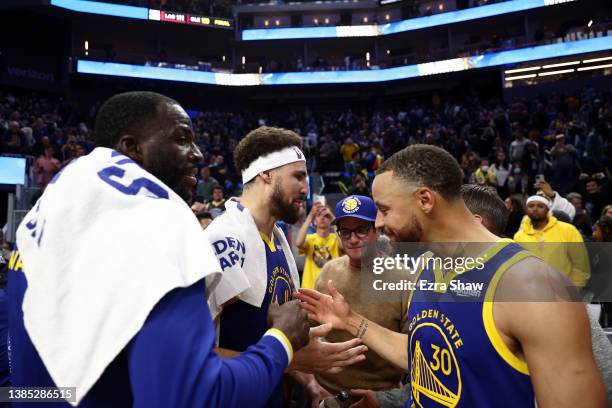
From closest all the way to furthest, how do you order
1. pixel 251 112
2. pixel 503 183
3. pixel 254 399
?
1. pixel 254 399
2. pixel 503 183
3. pixel 251 112

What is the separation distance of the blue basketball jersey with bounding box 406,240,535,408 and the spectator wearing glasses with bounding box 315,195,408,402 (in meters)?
0.79

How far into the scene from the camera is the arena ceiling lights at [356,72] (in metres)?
25.3

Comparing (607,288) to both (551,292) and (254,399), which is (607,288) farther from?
(254,399)

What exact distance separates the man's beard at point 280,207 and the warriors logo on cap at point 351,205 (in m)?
0.76

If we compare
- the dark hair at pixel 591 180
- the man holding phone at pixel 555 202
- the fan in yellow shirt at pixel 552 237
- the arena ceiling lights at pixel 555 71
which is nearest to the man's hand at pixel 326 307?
the fan in yellow shirt at pixel 552 237

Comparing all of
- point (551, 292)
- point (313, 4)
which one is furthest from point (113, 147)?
point (313, 4)

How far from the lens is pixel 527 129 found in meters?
17.2

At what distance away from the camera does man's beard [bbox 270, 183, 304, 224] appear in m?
2.74

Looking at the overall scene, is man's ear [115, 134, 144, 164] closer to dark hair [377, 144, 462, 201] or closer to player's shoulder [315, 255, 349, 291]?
dark hair [377, 144, 462, 201]

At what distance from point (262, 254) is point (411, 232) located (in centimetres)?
80

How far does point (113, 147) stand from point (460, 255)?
1368 mm

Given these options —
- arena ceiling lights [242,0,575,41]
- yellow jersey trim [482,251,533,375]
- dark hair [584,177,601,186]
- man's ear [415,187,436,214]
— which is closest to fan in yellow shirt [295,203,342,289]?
man's ear [415,187,436,214]

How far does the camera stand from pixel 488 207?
277 cm

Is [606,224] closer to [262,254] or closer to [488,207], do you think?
[488,207]
